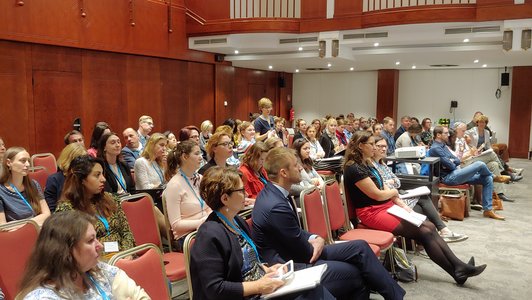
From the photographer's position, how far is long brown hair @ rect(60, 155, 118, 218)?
260 cm

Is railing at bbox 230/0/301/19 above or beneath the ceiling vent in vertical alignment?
above

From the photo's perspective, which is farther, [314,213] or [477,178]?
[477,178]

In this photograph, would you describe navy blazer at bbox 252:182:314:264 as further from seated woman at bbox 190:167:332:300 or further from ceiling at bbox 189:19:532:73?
ceiling at bbox 189:19:532:73

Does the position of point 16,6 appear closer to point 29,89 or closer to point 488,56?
point 29,89

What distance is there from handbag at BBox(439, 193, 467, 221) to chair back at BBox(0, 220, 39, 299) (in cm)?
490

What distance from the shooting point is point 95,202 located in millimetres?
2668

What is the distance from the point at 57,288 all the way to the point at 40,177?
3.70 m

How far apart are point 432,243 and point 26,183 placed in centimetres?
318

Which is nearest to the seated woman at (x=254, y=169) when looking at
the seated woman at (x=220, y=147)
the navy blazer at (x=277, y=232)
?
the seated woman at (x=220, y=147)

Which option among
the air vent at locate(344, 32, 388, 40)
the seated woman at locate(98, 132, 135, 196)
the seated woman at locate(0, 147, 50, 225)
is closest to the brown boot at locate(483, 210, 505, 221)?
the air vent at locate(344, 32, 388, 40)

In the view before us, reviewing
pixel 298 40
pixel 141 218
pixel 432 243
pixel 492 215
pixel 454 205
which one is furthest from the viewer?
pixel 298 40

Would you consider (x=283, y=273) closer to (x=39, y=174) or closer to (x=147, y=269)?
(x=147, y=269)

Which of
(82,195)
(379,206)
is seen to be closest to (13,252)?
(82,195)

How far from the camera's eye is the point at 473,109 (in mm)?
12875
